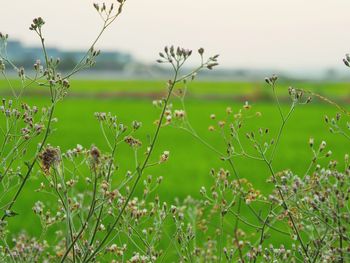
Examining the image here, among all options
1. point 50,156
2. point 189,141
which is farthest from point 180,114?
point 189,141

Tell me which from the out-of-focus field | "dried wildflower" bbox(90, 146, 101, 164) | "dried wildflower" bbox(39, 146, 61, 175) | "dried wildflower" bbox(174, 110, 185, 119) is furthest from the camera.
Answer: the out-of-focus field

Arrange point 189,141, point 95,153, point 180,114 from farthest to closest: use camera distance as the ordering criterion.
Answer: point 189,141 < point 180,114 < point 95,153

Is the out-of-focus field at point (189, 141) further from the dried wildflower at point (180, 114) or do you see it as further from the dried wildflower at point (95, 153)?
the dried wildflower at point (95, 153)

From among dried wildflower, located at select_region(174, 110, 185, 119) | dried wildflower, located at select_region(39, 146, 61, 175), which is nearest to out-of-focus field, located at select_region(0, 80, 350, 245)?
dried wildflower, located at select_region(174, 110, 185, 119)

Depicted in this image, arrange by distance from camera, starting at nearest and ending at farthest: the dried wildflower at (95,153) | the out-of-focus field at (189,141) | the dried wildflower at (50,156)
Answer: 1. the dried wildflower at (95,153)
2. the dried wildflower at (50,156)
3. the out-of-focus field at (189,141)

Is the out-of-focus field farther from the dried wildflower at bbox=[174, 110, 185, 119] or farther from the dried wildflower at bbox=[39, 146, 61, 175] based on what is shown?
the dried wildflower at bbox=[39, 146, 61, 175]

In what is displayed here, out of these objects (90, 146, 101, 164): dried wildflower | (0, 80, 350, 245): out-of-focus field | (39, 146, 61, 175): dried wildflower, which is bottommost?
(0, 80, 350, 245): out-of-focus field

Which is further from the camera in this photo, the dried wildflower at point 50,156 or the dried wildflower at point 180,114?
the dried wildflower at point 180,114

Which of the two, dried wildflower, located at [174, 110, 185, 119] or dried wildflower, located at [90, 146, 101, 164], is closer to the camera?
dried wildflower, located at [90, 146, 101, 164]

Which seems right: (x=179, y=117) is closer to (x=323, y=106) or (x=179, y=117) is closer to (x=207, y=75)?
(x=323, y=106)

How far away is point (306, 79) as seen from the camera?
9506 cm

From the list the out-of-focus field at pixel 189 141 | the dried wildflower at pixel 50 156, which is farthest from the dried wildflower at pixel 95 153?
the out-of-focus field at pixel 189 141

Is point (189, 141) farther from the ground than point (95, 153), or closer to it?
closer to it

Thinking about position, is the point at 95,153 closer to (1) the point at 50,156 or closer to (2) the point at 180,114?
(1) the point at 50,156
